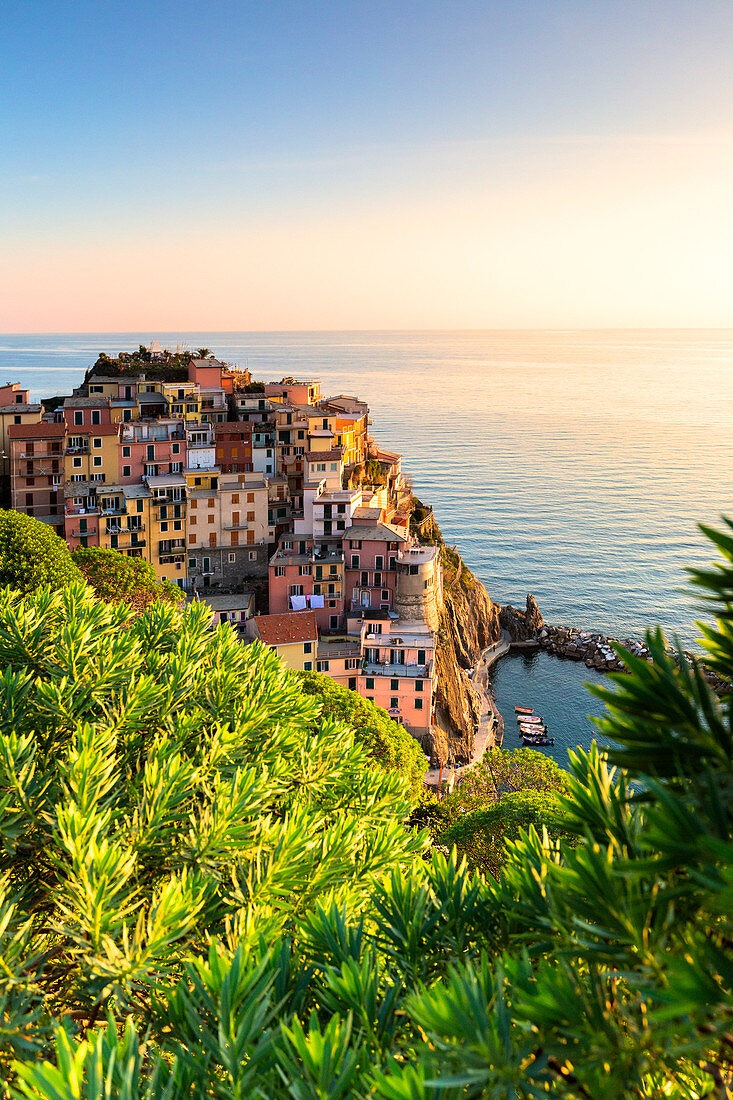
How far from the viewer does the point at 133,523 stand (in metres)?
37.3

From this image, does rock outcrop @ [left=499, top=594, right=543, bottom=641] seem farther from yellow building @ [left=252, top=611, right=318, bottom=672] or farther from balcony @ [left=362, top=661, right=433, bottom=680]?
yellow building @ [left=252, top=611, right=318, bottom=672]

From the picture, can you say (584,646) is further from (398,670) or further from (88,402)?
(88,402)

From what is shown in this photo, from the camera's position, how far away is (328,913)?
5.43m

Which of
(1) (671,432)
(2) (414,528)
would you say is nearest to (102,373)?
(2) (414,528)

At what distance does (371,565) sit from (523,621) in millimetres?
16243

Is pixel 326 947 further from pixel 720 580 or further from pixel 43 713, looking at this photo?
pixel 43 713

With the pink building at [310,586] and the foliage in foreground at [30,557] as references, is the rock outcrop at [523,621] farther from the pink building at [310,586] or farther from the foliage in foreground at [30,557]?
the foliage in foreground at [30,557]

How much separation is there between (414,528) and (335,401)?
43.2ft

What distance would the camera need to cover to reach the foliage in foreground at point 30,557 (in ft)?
76.9

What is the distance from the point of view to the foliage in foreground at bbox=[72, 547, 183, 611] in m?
26.3

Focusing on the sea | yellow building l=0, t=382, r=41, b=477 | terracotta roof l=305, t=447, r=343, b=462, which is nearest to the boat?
the sea

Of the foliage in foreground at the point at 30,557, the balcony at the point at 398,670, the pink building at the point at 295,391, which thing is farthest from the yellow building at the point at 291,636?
the pink building at the point at 295,391

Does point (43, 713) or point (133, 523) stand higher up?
point (43, 713)

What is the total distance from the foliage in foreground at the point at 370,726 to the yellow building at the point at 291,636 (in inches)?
287
